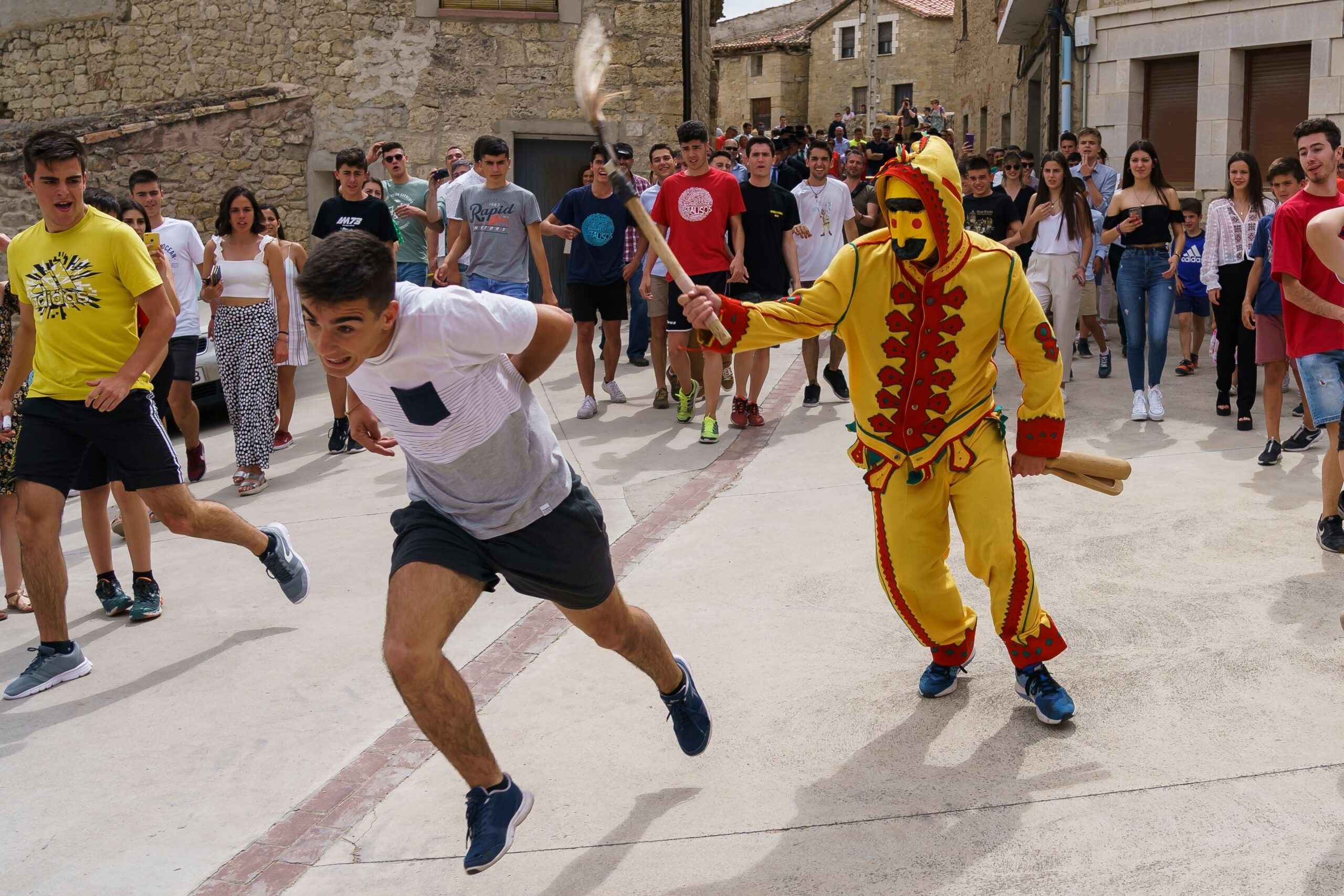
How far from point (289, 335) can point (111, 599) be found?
3172 mm

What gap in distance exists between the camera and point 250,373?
27.8 feet

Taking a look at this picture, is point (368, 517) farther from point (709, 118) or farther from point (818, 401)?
point (709, 118)

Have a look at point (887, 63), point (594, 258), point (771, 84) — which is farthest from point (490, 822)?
point (771, 84)

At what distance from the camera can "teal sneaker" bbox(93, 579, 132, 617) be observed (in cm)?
600

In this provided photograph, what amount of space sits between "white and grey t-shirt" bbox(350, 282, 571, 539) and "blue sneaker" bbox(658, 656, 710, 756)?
2.65 ft

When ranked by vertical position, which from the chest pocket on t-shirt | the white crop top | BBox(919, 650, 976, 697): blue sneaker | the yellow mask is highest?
the yellow mask

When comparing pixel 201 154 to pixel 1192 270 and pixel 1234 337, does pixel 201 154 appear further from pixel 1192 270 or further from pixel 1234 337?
pixel 1234 337

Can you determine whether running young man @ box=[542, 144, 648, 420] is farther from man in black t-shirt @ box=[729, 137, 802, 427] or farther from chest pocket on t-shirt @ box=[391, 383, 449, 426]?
chest pocket on t-shirt @ box=[391, 383, 449, 426]

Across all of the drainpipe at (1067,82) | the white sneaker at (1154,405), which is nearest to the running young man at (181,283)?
the white sneaker at (1154,405)

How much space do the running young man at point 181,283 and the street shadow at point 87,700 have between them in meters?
2.89

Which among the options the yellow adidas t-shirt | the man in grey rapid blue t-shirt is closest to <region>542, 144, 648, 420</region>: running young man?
the man in grey rapid blue t-shirt

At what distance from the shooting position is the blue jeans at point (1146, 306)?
8.98 m

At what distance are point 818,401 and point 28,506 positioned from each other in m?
6.21

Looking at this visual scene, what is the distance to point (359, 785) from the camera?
4.18m
